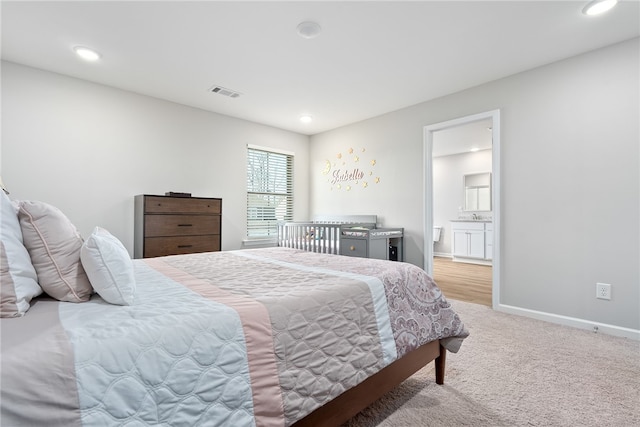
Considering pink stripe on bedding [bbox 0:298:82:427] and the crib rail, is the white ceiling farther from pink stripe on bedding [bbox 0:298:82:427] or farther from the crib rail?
pink stripe on bedding [bbox 0:298:82:427]

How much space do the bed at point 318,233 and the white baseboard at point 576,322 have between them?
1915 mm

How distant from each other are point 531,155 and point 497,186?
0.42 m

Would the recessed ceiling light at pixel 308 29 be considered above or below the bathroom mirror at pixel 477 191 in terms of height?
above

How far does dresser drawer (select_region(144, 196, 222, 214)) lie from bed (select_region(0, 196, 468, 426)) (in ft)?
6.25

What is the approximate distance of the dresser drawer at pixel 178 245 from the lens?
3.20 metres

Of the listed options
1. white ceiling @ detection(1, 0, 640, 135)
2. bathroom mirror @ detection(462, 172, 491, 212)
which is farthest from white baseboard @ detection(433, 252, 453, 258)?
white ceiling @ detection(1, 0, 640, 135)

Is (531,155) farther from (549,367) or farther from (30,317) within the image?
(30,317)

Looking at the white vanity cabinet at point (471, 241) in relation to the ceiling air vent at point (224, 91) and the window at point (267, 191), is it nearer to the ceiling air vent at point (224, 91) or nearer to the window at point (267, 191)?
the window at point (267, 191)

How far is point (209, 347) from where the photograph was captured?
86 centimetres

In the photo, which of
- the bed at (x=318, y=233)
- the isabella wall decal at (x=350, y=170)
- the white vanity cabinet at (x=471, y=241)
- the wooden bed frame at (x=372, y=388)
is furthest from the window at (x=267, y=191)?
the white vanity cabinet at (x=471, y=241)

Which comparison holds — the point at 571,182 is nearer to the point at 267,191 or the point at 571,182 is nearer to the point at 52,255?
the point at 52,255

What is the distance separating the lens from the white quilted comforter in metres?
0.65

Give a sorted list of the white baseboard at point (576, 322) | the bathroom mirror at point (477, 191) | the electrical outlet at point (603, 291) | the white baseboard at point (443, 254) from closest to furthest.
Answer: the white baseboard at point (576, 322) → the electrical outlet at point (603, 291) → the bathroom mirror at point (477, 191) → the white baseboard at point (443, 254)

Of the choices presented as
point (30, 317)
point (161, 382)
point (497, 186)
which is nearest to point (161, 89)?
point (30, 317)
